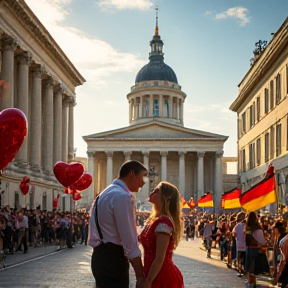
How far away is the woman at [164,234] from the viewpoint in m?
5.67

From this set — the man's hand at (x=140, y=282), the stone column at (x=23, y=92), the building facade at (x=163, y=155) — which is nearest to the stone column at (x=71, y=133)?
the stone column at (x=23, y=92)

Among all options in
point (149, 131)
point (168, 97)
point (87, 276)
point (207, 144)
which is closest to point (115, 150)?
point (149, 131)

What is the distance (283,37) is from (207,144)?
175ft

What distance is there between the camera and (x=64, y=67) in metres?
50.2

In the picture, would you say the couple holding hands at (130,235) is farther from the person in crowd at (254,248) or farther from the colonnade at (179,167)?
the colonnade at (179,167)

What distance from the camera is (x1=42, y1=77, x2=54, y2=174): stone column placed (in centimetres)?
4672

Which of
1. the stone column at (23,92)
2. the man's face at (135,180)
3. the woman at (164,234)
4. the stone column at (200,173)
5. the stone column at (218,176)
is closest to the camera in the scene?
the man's face at (135,180)

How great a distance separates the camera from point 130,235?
5.18 meters

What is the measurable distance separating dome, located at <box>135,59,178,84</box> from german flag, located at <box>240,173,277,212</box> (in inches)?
3819

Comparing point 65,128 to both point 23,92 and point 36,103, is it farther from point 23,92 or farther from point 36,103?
point 23,92

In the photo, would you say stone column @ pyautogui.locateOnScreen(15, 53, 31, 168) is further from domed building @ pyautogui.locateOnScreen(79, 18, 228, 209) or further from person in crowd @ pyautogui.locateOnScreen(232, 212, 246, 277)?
domed building @ pyautogui.locateOnScreen(79, 18, 228, 209)

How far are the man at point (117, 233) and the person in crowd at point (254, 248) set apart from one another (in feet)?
25.1

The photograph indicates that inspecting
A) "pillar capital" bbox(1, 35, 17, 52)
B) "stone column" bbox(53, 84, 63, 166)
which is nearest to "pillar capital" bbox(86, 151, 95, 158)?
"stone column" bbox(53, 84, 63, 166)

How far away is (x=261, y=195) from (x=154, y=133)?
7589 cm
